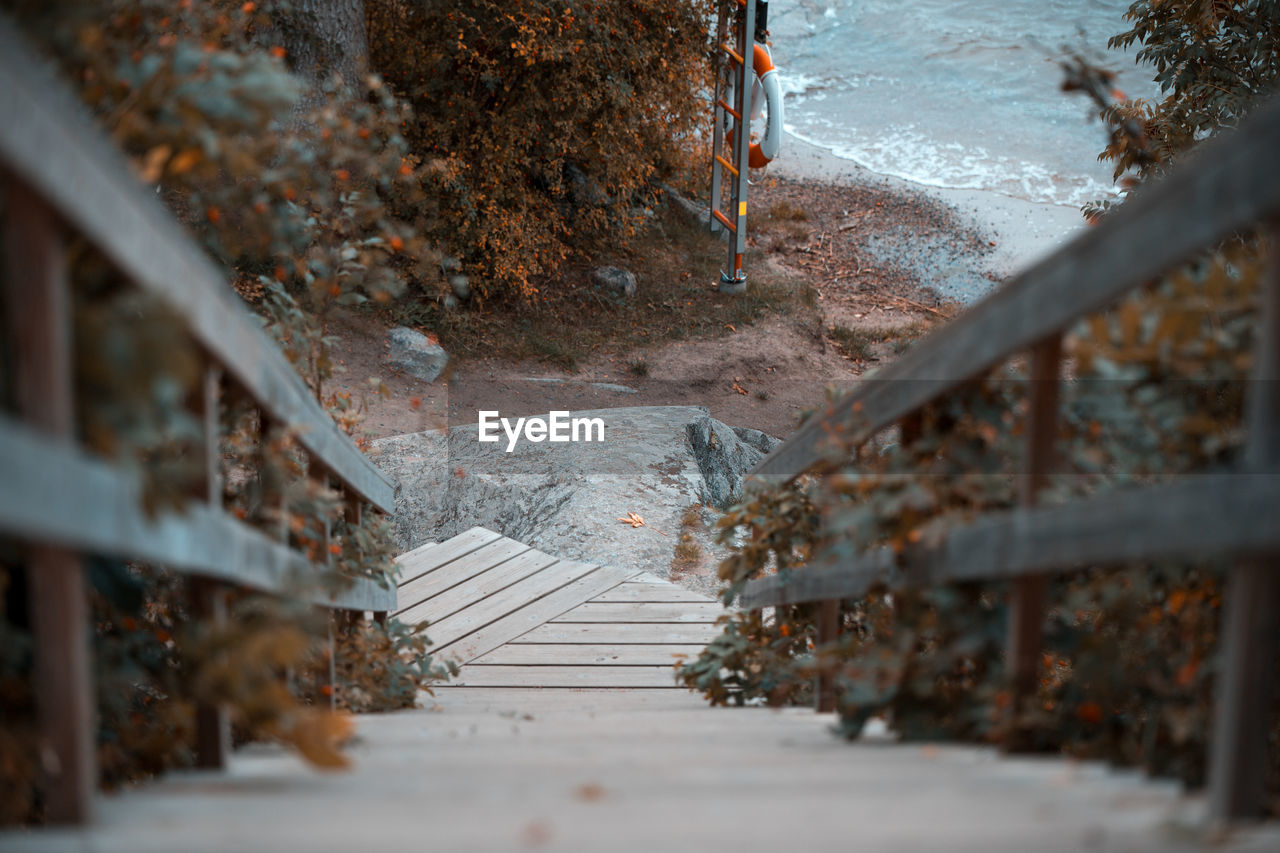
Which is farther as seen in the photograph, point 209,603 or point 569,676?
point 569,676

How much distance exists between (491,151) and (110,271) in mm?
8055

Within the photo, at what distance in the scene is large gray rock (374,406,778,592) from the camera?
17.6ft

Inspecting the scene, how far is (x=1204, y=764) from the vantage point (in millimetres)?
→ 1396

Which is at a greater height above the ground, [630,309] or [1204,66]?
[1204,66]

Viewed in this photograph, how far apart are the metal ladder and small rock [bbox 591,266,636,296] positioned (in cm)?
103

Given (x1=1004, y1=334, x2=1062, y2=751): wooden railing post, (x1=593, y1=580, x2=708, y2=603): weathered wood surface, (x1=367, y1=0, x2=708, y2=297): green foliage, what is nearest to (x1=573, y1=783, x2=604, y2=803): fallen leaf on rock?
(x1=1004, y1=334, x2=1062, y2=751): wooden railing post

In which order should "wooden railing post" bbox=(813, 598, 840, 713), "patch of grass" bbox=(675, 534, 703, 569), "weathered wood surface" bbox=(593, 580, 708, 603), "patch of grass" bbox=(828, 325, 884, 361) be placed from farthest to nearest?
"patch of grass" bbox=(828, 325, 884, 361), "patch of grass" bbox=(675, 534, 703, 569), "weathered wood surface" bbox=(593, 580, 708, 603), "wooden railing post" bbox=(813, 598, 840, 713)

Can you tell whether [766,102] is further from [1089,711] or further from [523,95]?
[1089,711]

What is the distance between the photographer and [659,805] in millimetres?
1245

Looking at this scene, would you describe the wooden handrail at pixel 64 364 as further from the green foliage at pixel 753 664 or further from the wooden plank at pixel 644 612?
the wooden plank at pixel 644 612

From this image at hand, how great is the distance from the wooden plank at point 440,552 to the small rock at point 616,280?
18.0 feet

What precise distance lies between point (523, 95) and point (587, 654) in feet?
21.0

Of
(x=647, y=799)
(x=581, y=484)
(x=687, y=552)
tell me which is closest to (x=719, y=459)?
(x=581, y=484)

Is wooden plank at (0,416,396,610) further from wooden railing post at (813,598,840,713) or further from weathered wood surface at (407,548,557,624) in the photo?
weathered wood surface at (407,548,557,624)
